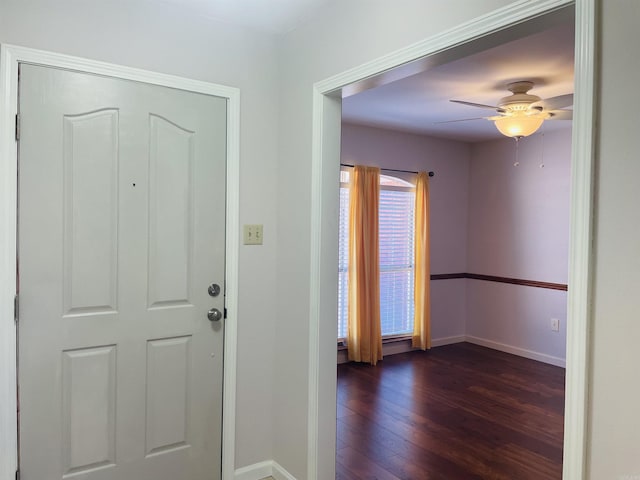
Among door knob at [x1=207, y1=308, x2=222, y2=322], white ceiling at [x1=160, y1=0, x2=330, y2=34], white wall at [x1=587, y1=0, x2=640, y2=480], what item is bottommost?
door knob at [x1=207, y1=308, x2=222, y2=322]

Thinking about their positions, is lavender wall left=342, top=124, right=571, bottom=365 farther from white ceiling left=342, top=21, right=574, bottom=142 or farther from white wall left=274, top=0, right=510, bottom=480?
white wall left=274, top=0, right=510, bottom=480

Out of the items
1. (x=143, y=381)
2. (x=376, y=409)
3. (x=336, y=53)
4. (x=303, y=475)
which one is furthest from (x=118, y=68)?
(x=376, y=409)

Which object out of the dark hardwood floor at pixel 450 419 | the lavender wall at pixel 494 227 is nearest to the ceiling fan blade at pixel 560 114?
the lavender wall at pixel 494 227

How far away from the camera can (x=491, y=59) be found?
284 cm

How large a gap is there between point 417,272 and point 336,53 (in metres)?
3.57

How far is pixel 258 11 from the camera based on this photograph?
7.18 ft

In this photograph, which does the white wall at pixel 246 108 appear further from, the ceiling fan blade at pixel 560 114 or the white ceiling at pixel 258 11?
the ceiling fan blade at pixel 560 114

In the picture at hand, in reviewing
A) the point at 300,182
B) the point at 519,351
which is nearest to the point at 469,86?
the point at 300,182

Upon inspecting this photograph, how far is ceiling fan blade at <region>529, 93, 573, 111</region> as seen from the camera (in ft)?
9.23

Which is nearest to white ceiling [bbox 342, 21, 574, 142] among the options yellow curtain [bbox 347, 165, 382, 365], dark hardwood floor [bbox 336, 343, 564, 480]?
yellow curtain [bbox 347, 165, 382, 365]

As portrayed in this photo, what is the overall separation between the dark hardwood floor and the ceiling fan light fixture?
2126 mm

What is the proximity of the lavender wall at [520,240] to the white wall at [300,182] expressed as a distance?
3.43m

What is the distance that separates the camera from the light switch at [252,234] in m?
2.41

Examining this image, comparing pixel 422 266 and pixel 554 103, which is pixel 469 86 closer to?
pixel 554 103
